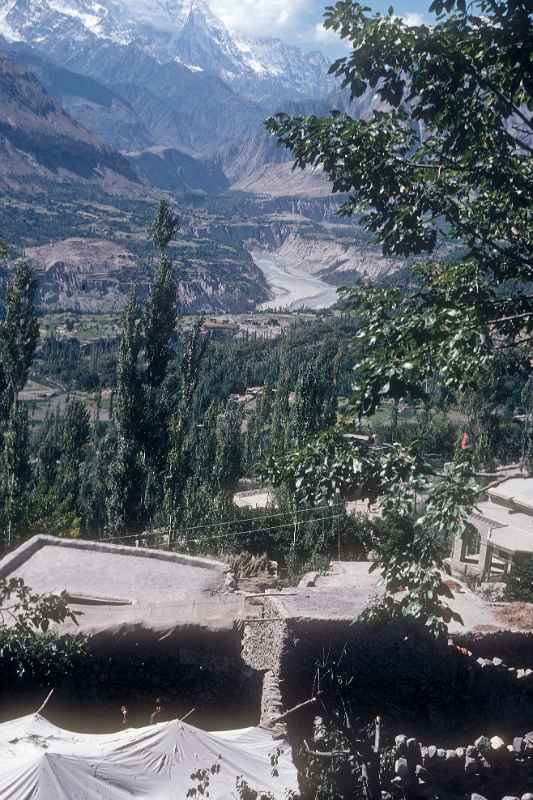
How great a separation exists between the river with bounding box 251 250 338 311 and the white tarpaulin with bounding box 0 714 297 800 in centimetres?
12248

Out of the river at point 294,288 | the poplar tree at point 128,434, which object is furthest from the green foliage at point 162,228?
the river at point 294,288

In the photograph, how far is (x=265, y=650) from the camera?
360 inches

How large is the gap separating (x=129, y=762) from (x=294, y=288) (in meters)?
159

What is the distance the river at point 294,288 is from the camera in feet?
460

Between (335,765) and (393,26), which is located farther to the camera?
(335,765)

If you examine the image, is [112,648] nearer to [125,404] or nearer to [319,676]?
[319,676]

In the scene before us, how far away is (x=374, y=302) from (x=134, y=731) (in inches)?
211

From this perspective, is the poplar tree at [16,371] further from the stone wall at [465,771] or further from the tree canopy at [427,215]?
the tree canopy at [427,215]

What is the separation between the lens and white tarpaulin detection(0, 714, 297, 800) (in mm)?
6785

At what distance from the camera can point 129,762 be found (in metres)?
7.38

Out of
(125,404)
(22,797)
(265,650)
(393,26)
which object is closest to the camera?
(393,26)

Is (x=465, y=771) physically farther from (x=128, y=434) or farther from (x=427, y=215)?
(x=128, y=434)

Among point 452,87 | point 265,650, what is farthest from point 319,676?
point 452,87

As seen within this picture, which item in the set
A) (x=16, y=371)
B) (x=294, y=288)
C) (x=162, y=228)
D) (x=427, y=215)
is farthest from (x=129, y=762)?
(x=294, y=288)
